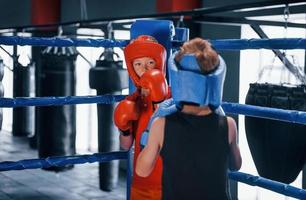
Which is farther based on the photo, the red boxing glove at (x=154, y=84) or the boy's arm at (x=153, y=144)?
the red boxing glove at (x=154, y=84)

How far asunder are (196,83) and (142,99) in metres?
0.47

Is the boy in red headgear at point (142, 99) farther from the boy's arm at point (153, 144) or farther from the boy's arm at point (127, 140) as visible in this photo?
the boy's arm at point (153, 144)

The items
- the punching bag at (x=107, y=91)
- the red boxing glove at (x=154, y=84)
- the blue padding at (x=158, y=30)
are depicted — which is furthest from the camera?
the punching bag at (x=107, y=91)

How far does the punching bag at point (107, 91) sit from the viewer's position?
169 inches

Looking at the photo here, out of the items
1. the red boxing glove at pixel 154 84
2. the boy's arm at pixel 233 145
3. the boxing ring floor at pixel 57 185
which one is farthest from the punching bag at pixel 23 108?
the boy's arm at pixel 233 145

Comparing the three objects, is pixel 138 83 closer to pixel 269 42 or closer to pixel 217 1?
pixel 269 42

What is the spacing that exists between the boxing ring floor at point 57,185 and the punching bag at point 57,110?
28cm

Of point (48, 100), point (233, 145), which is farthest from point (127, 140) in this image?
point (233, 145)

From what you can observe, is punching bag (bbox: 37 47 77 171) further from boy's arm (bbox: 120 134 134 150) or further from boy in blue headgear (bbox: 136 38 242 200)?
boy in blue headgear (bbox: 136 38 242 200)

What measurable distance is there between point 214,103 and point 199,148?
13 cm

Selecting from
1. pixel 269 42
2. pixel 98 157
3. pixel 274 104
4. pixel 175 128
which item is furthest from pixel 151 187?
pixel 274 104

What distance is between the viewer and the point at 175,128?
4.08 ft

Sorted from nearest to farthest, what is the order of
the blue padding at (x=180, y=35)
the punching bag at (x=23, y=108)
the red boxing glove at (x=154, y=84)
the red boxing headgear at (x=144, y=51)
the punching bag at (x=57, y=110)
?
the red boxing glove at (x=154, y=84)
the red boxing headgear at (x=144, y=51)
the blue padding at (x=180, y=35)
the punching bag at (x=57, y=110)
the punching bag at (x=23, y=108)

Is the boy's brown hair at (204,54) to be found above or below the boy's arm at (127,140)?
above
